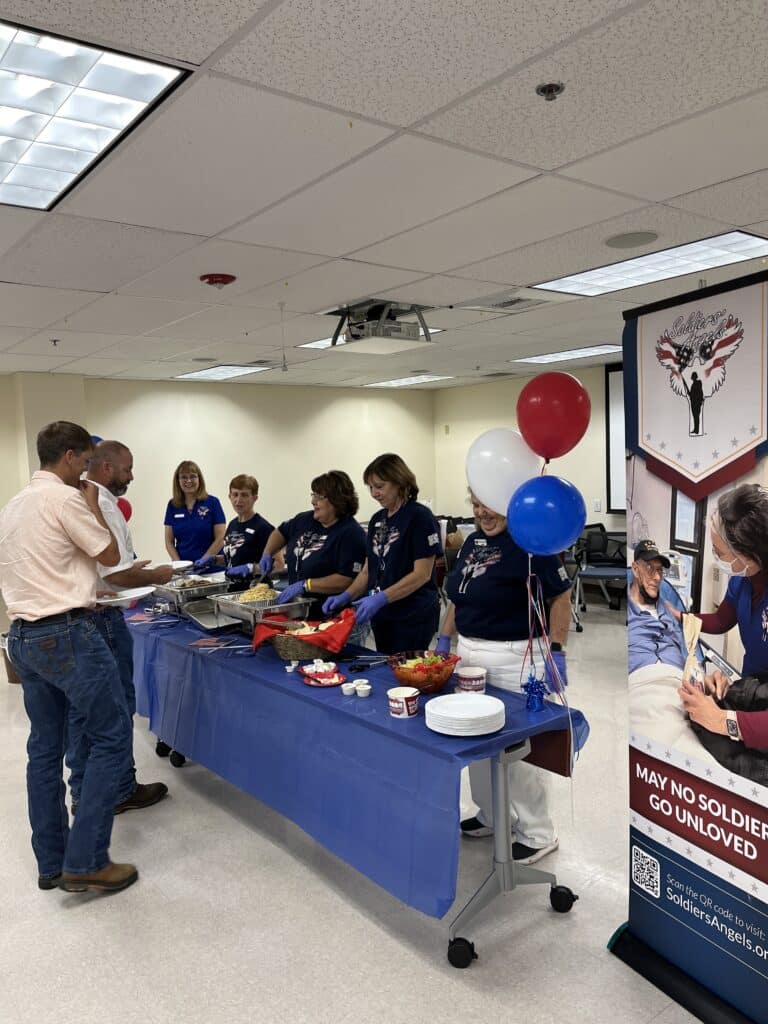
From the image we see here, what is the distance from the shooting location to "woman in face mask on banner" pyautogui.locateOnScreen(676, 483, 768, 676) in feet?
5.73

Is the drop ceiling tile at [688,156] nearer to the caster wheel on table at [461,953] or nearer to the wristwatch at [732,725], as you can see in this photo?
the wristwatch at [732,725]

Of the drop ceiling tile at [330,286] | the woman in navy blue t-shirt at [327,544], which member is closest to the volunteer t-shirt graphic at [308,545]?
the woman in navy blue t-shirt at [327,544]

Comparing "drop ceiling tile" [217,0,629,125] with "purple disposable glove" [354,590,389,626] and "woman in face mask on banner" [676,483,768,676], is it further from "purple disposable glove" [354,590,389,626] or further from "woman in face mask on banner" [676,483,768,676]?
"purple disposable glove" [354,590,389,626]

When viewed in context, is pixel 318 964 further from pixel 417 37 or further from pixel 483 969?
pixel 417 37

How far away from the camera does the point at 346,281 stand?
391 centimetres

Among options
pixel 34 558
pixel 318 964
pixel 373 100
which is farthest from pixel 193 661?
pixel 373 100

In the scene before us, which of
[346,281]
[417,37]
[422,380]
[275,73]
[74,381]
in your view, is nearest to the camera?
[417,37]

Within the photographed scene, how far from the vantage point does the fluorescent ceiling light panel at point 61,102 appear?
177 cm

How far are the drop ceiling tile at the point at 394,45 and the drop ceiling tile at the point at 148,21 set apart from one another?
0.07m

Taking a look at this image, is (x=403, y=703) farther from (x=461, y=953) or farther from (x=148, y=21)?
(x=148, y=21)

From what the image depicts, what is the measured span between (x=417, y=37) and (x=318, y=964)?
8.20 ft

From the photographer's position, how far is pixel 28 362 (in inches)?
248

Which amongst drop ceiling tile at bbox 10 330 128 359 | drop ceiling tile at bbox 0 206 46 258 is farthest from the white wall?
drop ceiling tile at bbox 0 206 46 258

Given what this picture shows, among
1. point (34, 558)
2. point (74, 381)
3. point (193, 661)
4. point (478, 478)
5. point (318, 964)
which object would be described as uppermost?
point (74, 381)
